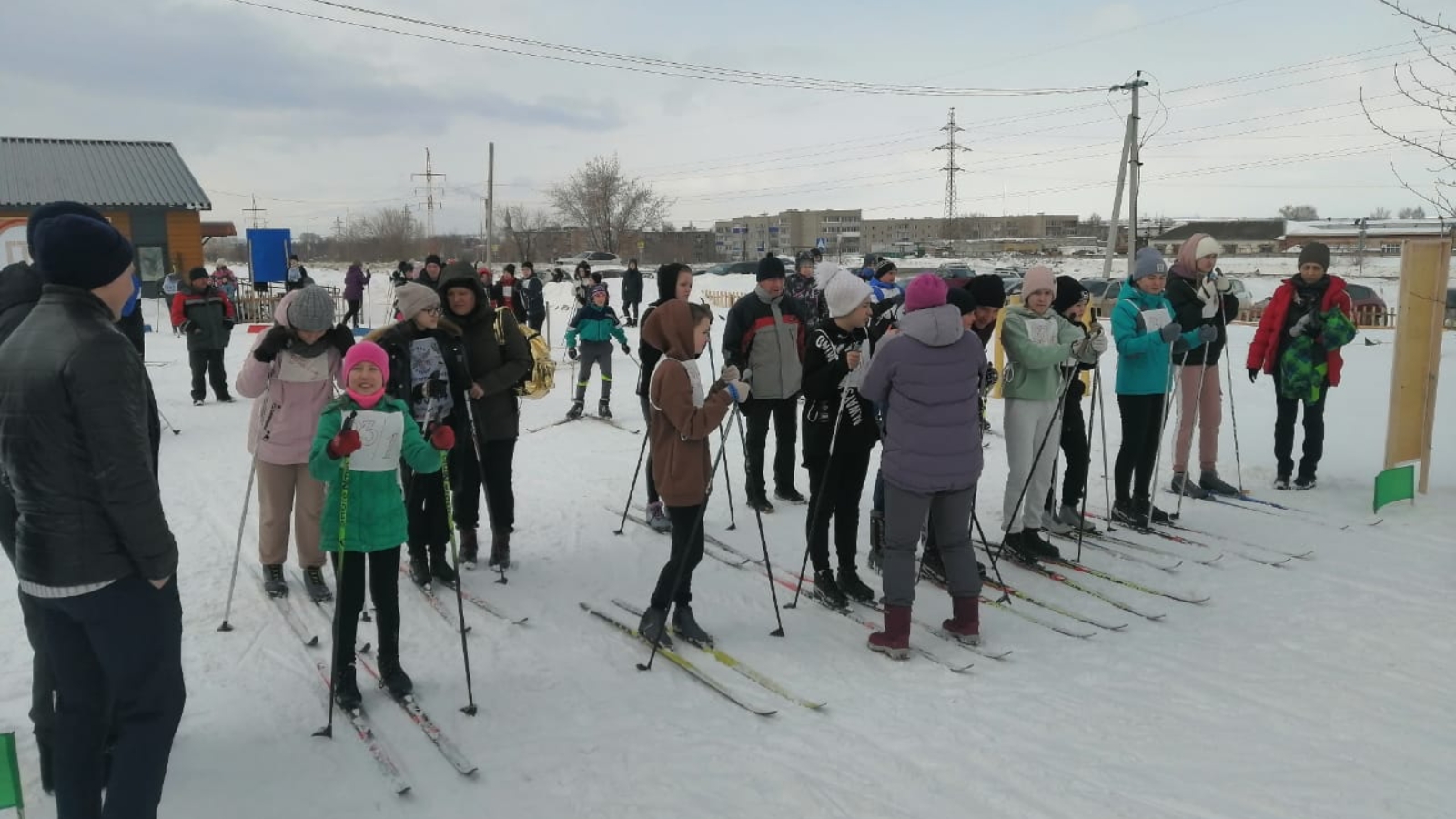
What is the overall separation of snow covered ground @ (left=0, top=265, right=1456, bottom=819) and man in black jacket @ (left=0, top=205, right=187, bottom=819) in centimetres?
71

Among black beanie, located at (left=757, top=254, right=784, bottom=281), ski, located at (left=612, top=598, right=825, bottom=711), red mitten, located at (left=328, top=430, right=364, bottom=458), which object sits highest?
black beanie, located at (left=757, top=254, right=784, bottom=281)

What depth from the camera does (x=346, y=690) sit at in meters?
3.96

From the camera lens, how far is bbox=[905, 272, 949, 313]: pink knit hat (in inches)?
179

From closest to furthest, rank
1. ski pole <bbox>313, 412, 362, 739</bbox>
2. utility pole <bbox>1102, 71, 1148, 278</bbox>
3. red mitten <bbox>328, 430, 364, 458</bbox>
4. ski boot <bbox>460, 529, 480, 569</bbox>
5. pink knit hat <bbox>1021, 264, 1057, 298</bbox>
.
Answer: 1. red mitten <bbox>328, 430, 364, 458</bbox>
2. ski pole <bbox>313, 412, 362, 739</bbox>
3. pink knit hat <bbox>1021, 264, 1057, 298</bbox>
4. ski boot <bbox>460, 529, 480, 569</bbox>
5. utility pole <bbox>1102, 71, 1148, 278</bbox>

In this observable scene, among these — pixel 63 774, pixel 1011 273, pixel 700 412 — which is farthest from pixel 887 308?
pixel 1011 273

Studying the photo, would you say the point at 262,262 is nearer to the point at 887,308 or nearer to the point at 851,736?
the point at 887,308

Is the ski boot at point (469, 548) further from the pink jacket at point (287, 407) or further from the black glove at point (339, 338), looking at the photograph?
the black glove at point (339, 338)

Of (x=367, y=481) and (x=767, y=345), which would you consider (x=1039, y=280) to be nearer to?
(x=767, y=345)

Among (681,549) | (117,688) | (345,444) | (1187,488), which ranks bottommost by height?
(1187,488)

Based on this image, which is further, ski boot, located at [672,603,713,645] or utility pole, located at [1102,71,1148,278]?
utility pole, located at [1102,71,1148,278]

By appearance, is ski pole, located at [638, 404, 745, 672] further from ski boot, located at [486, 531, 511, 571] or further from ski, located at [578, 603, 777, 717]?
ski boot, located at [486, 531, 511, 571]

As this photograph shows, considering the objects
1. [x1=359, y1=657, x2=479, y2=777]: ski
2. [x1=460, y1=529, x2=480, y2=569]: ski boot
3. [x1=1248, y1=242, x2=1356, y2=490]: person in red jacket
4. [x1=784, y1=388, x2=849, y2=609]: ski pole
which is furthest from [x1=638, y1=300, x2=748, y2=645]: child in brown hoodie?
[x1=1248, y1=242, x2=1356, y2=490]: person in red jacket

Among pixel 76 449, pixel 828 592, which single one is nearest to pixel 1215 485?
pixel 828 592

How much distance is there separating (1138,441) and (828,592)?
2849mm
